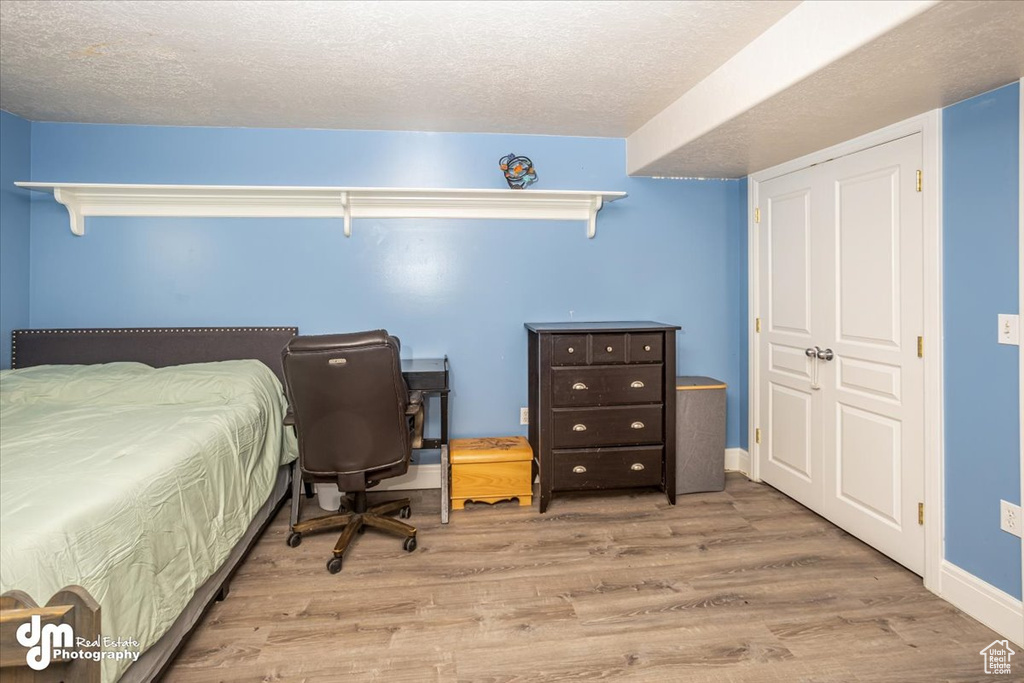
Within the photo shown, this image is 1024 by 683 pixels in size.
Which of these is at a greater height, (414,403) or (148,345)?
(148,345)

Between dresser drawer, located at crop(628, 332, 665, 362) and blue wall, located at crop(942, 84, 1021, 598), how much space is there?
1300 millimetres

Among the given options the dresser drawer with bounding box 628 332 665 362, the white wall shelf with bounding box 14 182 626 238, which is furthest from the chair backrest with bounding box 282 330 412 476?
the dresser drawer with bounding box 628 332 665 362

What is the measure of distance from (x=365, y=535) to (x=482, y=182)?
2.24 meters

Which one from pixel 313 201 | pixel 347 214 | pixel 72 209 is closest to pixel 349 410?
pixel 347 214

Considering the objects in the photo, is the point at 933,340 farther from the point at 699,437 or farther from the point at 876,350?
the point at 699,437

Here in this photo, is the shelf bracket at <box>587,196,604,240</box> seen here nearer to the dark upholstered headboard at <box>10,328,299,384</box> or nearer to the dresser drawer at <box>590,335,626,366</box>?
the dresser drawer at <box>590,335,626,366</box>

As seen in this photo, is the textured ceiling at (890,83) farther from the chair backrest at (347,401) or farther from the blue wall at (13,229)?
the blue wall at (13,229)

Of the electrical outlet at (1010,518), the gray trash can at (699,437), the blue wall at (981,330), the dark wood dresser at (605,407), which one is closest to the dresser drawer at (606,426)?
the dark wood dresser at (605,407)

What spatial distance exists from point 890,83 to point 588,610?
2.32 meters

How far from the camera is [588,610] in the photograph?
210 centimetres

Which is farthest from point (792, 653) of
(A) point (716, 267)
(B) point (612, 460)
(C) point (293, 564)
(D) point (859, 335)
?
(A) point (716, 267)

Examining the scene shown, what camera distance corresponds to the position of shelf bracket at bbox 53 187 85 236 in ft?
9.82

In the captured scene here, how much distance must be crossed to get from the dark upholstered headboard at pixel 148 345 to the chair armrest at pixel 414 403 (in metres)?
0.85

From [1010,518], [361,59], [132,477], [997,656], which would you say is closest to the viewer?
[132,477]
